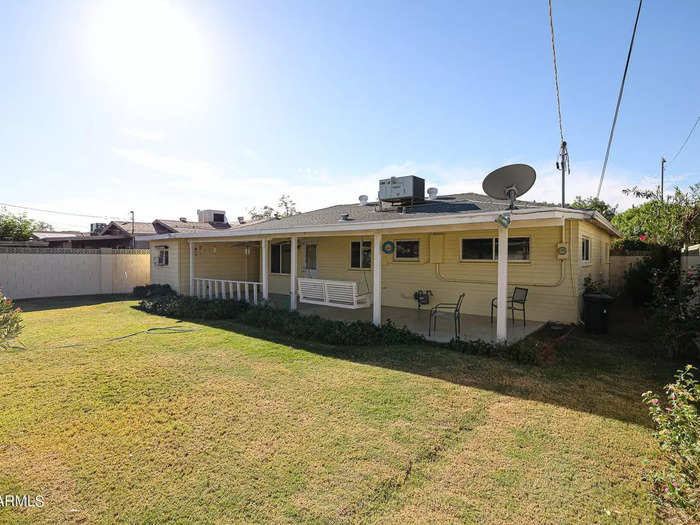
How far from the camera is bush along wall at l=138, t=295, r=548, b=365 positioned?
226 inches

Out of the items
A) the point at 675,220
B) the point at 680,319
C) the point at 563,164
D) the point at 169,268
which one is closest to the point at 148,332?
the point at 169,268

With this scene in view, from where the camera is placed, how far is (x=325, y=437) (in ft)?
10.8

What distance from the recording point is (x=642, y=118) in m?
11.8

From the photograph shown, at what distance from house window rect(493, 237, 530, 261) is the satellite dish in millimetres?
2081

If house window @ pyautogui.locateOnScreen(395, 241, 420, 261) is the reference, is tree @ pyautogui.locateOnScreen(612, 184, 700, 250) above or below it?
above

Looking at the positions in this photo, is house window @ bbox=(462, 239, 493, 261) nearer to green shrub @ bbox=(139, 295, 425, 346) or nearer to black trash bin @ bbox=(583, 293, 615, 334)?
black trash bin @ bbox=(583, 293, 615, 334)

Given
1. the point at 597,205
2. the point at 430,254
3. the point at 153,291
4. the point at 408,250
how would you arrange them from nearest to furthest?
the point at 430,254, the point at 408,250, the point at 153,291, the point at 597,205

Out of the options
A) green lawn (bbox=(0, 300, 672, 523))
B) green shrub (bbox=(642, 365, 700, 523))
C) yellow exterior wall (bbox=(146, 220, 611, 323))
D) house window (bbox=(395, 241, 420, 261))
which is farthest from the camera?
house window (bbox=(395, 241, 420, 261))

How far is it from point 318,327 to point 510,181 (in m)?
4.64

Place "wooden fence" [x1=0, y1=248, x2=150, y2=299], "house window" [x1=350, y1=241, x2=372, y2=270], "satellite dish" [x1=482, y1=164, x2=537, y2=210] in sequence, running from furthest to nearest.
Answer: "wooden fence" [x1=0, y1=248, x2=150, y2=299]
"house window" [x1=350, y1=241, x2=372, y2=270]
"satellite dish" [x1=482, y1=164, x2=537, y2=210]

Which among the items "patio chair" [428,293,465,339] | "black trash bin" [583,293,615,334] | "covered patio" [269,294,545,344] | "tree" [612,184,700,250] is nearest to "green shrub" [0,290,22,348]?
"covered patio" [269,294,545,344]

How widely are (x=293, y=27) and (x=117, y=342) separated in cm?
745

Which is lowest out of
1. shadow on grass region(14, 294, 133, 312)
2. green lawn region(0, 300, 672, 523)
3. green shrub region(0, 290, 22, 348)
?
green lawn region(0, 300, 672, 523)

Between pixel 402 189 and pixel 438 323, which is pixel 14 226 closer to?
pixel 402 189
